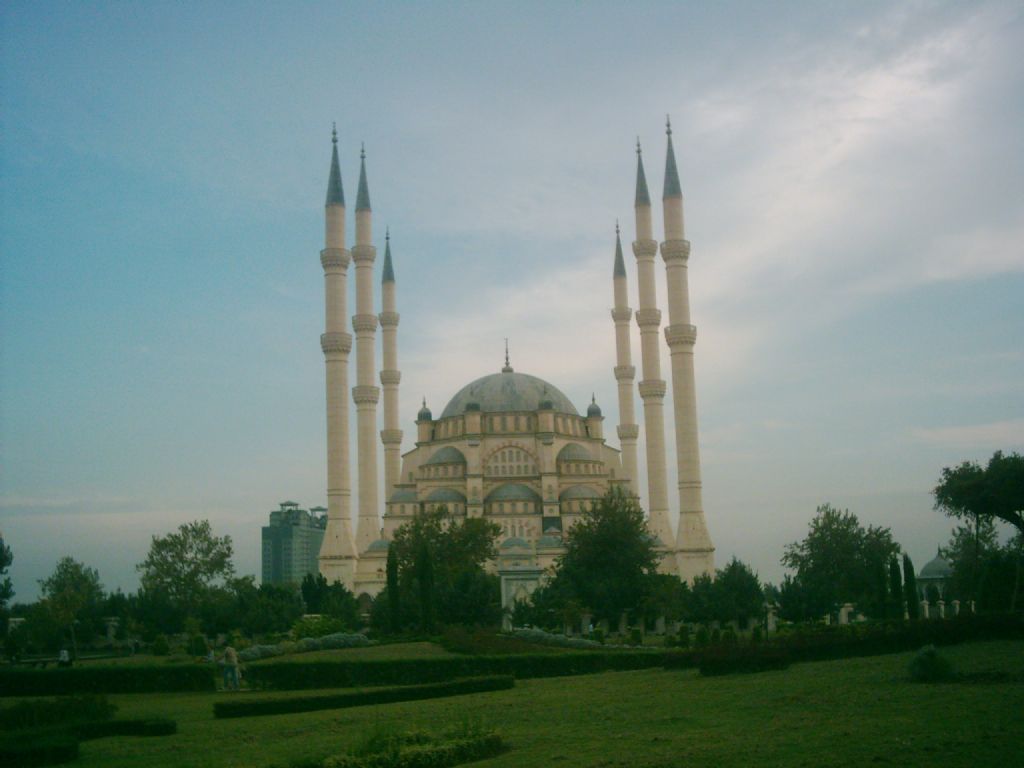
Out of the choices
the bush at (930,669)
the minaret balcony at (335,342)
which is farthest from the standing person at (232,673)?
the minaret balcony at (335,342)

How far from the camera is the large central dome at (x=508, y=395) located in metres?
74.2

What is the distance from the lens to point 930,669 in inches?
655

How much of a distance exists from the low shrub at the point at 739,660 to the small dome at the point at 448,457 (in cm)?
5011

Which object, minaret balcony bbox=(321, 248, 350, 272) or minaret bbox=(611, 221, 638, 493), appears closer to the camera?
minaret balcony bbox=(321, 248, 350, 272)

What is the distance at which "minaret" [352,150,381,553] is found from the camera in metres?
58.2

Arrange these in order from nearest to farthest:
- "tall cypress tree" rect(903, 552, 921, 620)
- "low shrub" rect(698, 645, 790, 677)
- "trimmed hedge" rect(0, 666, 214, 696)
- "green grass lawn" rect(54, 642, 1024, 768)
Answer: "green grass lawn" rect(54, 642, 1024, 768), "low shrub" rect(698, 645, 790, 677), "trimmed hedge" rect(0, 666, 214, 696), "tall cypress tree" rect(903, 552, 921, 620)

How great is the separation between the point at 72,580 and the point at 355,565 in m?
13.9

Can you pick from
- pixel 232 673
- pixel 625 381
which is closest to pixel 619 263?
pixel 625 381

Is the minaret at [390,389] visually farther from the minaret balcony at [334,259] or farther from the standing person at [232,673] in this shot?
the standing person at [232,673]

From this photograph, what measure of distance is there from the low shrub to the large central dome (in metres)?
52.1

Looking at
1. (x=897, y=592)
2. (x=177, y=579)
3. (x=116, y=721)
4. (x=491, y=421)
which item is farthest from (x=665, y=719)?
(x=491, y=421)

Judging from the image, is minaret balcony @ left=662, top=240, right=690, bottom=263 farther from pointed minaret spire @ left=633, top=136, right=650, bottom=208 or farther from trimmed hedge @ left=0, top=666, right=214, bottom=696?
trimmed hedge @ left=0, top=666, right=214, bottom=696

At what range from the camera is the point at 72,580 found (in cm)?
5312

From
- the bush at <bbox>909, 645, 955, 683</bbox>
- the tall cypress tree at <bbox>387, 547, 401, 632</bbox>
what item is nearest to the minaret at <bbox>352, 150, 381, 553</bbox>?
the tall cypress tree at <bbox>387, 547, 401, 632</bbox>
